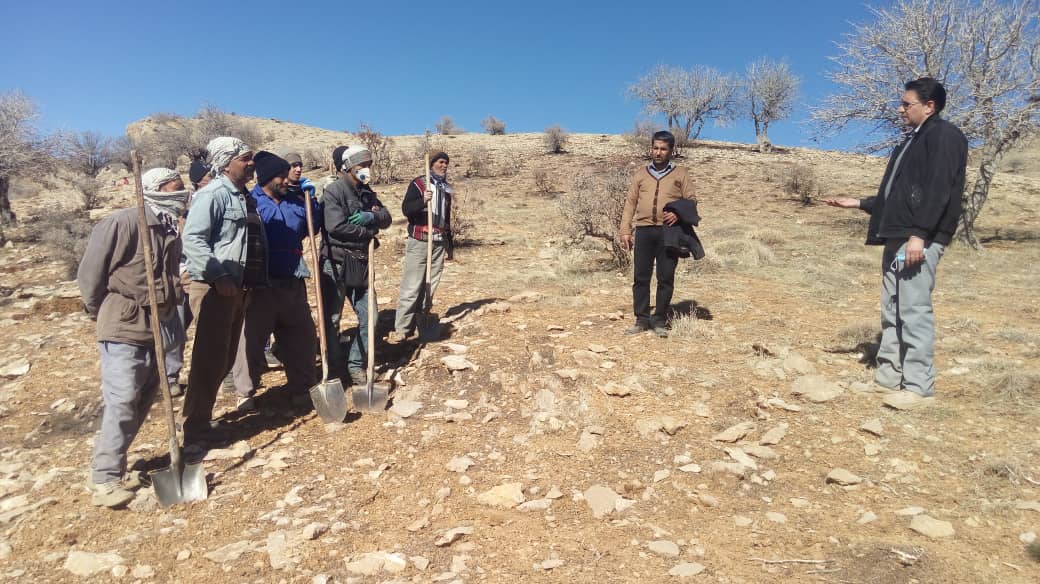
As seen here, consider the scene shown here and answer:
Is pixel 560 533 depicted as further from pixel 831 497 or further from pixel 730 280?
pixel 730 280

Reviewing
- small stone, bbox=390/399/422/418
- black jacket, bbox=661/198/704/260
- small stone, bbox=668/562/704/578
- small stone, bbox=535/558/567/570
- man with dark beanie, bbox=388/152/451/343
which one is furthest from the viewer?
man with dark beanie, bbox=388/152/451/343

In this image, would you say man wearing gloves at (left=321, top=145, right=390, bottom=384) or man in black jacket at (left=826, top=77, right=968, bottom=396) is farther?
man wearing gloves at (left=321, top=145, right=390, bottom=384)

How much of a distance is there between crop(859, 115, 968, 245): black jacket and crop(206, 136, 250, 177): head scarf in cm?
410

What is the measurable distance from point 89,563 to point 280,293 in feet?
6.52

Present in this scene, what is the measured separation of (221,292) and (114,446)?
99 cm

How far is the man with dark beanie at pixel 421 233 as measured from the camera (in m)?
5.05

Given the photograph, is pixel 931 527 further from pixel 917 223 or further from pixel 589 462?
pixel 917 223

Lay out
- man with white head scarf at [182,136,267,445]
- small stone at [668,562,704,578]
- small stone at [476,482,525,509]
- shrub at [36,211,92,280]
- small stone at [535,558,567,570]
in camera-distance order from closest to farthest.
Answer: small stone at [668,562,704,578]
small stone at [535,558,567,570]
small stone at [476,482,525,509]
man with white head scarf at [182,136,267,445]
shrub at [36,211,92,280]

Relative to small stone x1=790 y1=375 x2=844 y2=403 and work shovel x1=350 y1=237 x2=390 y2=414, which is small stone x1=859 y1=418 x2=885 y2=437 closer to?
small stone x1=790 y1=375 x2=844 y2=403

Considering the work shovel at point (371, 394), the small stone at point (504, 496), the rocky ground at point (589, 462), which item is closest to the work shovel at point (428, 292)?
the rocky ground at point (589, 462)

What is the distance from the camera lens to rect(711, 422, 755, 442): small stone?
3670 mm

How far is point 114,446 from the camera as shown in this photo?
10.7 ft

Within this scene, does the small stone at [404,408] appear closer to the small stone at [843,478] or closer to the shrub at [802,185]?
the small stone at [843,478]

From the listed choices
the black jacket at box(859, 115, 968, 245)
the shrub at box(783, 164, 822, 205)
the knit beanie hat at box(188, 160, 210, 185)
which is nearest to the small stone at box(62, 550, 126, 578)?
the knit beanie hat at box(188, 160, 210, 185)
